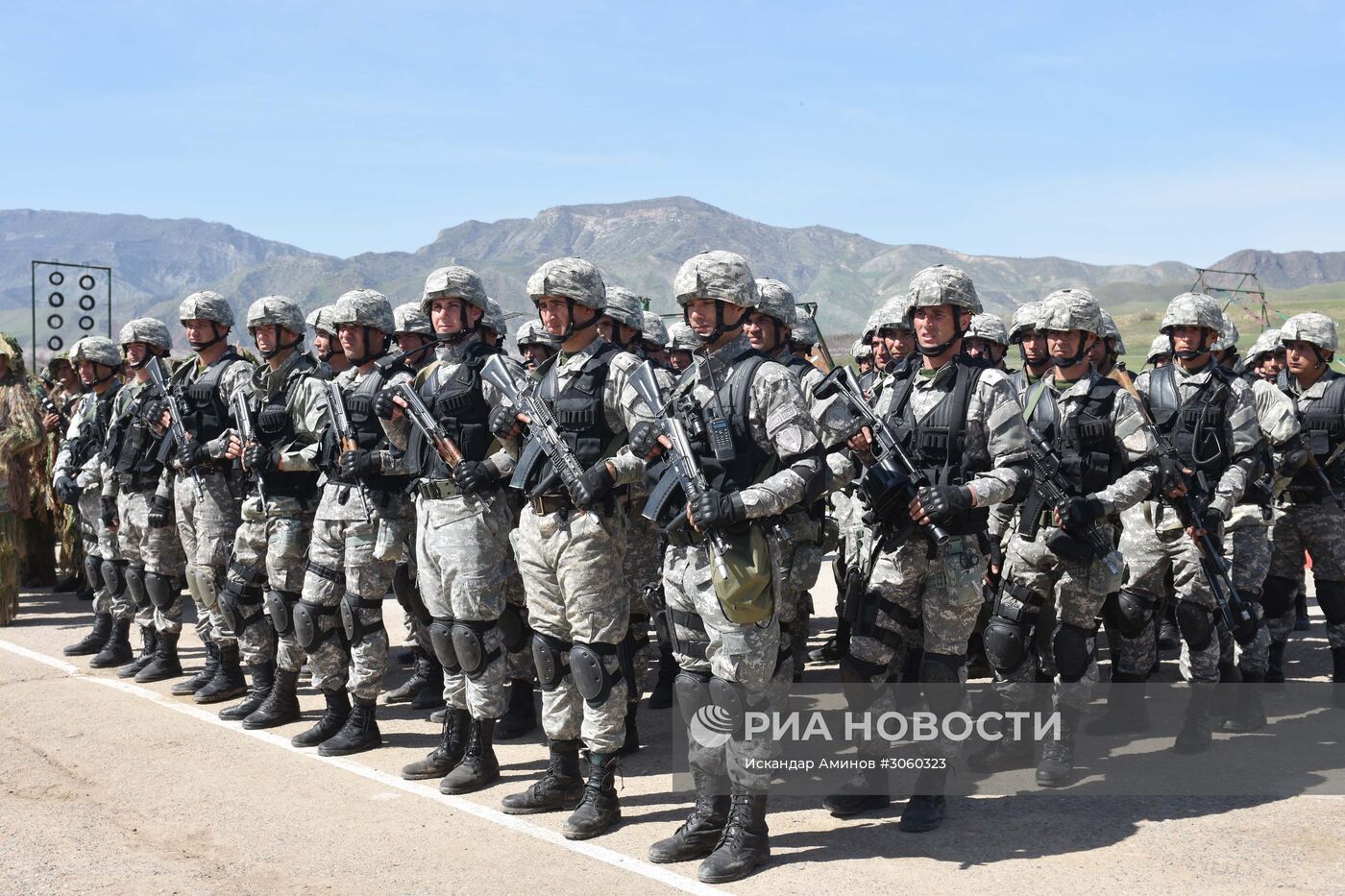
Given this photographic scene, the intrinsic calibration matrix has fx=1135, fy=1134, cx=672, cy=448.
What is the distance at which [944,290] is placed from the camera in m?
5.73

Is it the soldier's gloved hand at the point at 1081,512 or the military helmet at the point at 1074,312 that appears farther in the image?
the military helmet at the point at 1074,312

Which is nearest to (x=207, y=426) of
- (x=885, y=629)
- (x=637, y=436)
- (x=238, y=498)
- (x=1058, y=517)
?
(x=238, y=498)

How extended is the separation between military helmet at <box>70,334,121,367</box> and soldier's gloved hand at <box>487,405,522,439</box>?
19.6ft

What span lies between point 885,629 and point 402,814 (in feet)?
8.63

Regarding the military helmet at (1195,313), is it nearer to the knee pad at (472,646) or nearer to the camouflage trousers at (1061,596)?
the camouflage trousers at (1061,596)

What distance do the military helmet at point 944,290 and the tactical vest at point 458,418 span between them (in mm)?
2408

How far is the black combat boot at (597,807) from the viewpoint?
5.44 m

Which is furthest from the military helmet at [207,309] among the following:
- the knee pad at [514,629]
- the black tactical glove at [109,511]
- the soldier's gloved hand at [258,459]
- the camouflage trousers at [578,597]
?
the camouflage trousers at [578,597]

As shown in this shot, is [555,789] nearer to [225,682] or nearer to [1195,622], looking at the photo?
[225,682]

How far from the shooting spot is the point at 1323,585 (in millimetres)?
8008

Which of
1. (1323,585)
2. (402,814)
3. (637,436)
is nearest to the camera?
(637,436)

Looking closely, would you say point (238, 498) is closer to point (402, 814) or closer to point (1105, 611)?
point (402, 814)

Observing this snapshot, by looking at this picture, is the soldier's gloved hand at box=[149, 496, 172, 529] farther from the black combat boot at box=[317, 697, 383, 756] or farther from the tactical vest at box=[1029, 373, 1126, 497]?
the tactical vest at box=[1029, 373, 1126, 497]

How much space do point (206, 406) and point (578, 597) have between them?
162 inches
